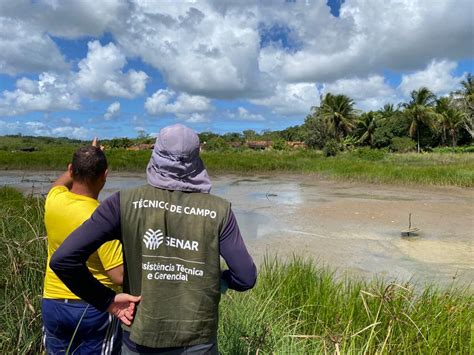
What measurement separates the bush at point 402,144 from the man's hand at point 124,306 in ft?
120

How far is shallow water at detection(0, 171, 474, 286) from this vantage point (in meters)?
6.09

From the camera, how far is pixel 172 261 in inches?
46.7

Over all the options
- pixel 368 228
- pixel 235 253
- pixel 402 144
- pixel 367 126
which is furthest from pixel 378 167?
pixel 367 126

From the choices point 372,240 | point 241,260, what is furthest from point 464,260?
point 241,260

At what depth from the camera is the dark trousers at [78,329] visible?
1.60 metres

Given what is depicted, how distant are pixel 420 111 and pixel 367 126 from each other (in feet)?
19.3

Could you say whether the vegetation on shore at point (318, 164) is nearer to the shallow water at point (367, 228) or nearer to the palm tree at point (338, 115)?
the shallow water at point (367, 228)

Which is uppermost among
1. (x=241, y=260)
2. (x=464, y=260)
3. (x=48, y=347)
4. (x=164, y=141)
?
(x=164, y=141)

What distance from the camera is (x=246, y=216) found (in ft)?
33.6

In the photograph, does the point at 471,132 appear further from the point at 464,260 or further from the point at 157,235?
the point at 157,235

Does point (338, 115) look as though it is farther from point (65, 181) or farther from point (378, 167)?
point (65, 181)

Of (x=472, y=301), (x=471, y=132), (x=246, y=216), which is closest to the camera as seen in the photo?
(x=472, y=301)

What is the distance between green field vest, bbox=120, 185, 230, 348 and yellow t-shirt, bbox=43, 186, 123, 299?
14.0 inches

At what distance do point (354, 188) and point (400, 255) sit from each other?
9.98m
